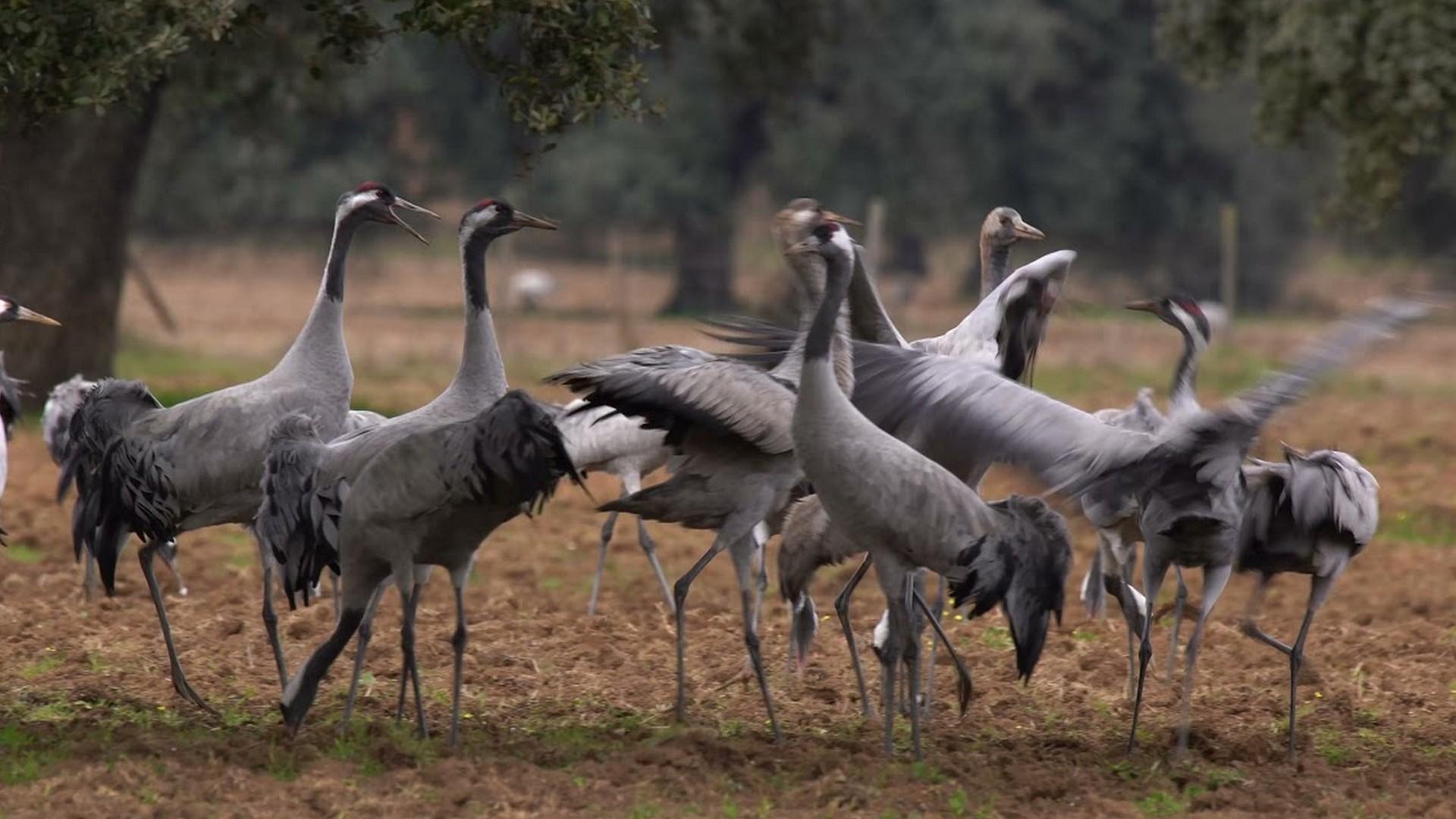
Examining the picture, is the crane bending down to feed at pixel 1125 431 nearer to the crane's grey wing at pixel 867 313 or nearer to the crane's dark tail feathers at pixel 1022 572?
the crane's dark tail feathers at pixel 1022 572

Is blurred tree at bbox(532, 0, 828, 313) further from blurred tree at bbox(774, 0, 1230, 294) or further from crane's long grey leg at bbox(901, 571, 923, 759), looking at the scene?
crane's long grey leg at bbox(901, 571, 923, 759)

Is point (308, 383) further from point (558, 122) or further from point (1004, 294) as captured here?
point (1004, 294)

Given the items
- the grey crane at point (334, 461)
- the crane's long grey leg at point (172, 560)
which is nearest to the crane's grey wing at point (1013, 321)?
the grey crane at point (334, 461)

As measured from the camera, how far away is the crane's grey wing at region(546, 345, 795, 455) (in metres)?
7.36

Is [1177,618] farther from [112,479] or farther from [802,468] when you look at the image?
[112,479]

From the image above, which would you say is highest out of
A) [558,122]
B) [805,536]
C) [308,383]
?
[558,122]

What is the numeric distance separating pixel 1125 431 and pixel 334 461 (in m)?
2.83

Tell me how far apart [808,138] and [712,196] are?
1.84 meters

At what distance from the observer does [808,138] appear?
3297cm

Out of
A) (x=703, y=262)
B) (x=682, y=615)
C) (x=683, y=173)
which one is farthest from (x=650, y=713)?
(x=703, y=262)

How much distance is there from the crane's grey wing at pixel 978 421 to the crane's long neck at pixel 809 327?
5.2 inches

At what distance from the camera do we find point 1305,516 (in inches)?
296

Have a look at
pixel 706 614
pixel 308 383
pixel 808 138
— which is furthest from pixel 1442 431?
pixel 808 138

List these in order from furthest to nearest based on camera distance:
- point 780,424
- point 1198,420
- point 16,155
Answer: point 16,155, point 780,424, point 1198,420
